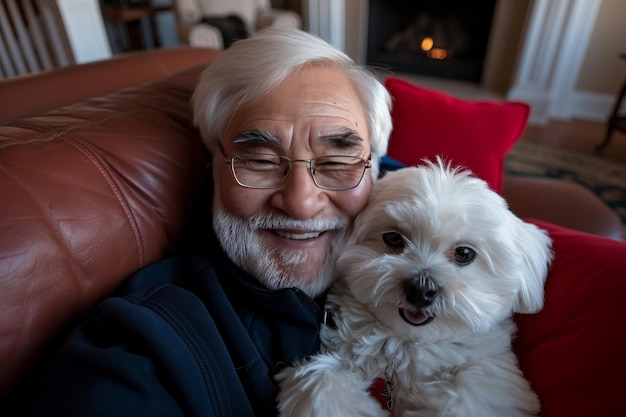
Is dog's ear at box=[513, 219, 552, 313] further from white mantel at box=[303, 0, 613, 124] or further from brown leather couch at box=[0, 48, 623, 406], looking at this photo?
white mantel at box=[303, 0, 613, 124]

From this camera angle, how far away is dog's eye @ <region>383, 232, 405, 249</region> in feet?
2.88

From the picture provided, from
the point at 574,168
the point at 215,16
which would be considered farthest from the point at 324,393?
the point at 215,16

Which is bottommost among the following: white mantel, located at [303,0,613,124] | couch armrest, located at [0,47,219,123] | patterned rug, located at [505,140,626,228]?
patterned rug, located at [505,140,626,228]

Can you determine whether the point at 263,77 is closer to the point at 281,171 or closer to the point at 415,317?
the point at 281,171

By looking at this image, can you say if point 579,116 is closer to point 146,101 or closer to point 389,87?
point 389,87

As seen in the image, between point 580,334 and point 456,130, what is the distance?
72 centimetres

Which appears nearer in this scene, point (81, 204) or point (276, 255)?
point (81, 204)

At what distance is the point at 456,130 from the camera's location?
127 cm

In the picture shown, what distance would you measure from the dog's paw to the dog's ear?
0.37m

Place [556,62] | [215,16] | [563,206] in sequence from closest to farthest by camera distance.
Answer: [563,206] < [556,62] < [215,16]

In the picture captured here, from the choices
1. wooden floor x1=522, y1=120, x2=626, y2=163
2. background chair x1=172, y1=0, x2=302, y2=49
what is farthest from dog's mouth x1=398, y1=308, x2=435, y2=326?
background chair x1=172, y1=0, x2=302, y2=49

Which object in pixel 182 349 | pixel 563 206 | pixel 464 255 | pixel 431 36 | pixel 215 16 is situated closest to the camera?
pixel 182 349

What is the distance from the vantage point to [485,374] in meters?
0.77

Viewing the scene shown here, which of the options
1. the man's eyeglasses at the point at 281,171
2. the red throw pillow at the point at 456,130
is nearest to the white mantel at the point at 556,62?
the red throw pillow at the point at 456,130
